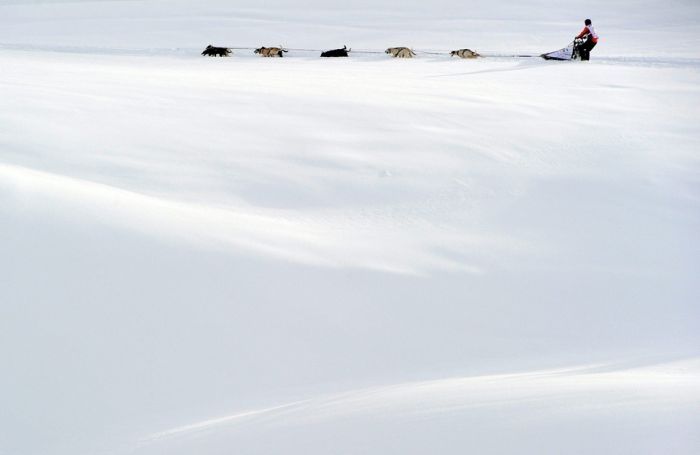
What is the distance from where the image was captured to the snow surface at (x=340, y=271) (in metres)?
1.62

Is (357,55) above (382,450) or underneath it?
above

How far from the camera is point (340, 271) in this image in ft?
8.43

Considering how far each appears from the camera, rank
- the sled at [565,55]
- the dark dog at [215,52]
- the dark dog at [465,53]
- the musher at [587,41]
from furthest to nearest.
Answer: the dark dog at [215,52] → the dark dog at [465,53] → the sled at [565,55] → the musher at [587,41]

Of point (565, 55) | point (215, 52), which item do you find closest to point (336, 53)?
point (215, 52)

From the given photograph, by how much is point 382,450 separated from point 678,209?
2824 millimetres

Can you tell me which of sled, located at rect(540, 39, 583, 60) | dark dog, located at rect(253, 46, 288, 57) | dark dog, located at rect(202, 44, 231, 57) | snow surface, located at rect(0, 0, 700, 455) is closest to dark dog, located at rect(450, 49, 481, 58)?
sled, located at rect(540, 39, 583, 60)

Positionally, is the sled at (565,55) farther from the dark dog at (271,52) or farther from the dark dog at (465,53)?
the dark dog at (271,52)

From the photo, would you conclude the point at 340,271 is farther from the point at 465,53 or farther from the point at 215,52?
the point at 215,52

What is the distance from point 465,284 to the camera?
2654 millimetres

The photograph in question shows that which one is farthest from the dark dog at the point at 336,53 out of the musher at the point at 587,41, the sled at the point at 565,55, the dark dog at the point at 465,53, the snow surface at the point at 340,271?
the snow surface at the point at 340,271

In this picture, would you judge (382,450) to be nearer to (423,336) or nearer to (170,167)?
(423,336)

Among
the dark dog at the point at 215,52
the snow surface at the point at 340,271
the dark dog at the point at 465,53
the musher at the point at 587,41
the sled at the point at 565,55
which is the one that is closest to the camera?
the snow surface at the point at 340,271

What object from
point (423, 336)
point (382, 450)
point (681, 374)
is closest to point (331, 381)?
point (423, 336)

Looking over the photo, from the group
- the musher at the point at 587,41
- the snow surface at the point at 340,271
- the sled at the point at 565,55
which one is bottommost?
the snow surface at the point at 340,271
